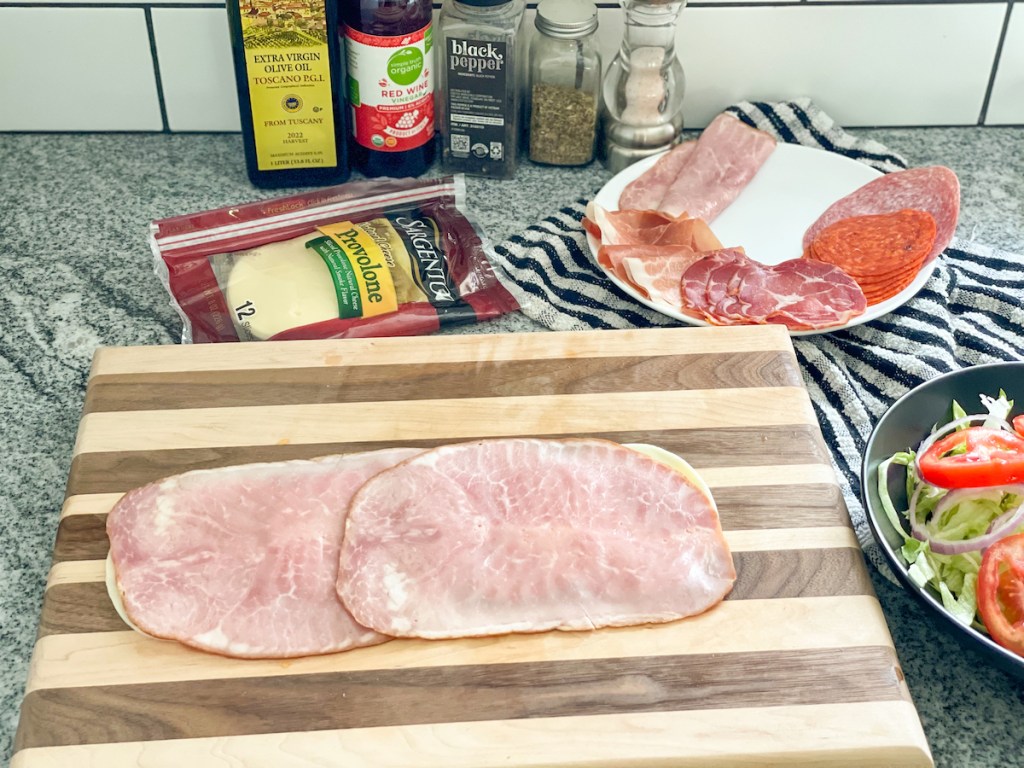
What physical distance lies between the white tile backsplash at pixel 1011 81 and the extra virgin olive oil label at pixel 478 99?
29.1 inches

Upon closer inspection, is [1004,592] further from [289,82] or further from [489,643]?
[289,82]

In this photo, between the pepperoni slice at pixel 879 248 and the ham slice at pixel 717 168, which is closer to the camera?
the pepperoni slice at pixel 879 248

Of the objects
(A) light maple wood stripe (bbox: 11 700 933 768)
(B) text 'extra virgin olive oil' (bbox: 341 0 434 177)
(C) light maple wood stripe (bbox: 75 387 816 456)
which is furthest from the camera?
(B) text 'extra virgin olive oil' (bbox: 341 0 434 177)

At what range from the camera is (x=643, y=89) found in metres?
1.44

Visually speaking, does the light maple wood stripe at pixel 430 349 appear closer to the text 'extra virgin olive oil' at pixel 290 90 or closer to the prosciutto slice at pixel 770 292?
the prosciutto slice at pixel 770 292

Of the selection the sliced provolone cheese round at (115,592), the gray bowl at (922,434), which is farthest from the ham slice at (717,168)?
the sliced provolone cheese round at (115,592)

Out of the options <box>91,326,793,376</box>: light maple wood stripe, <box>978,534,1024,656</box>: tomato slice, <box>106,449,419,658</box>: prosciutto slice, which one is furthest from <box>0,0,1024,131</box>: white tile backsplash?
<box>978,534,1024,656</box>: tomato slice

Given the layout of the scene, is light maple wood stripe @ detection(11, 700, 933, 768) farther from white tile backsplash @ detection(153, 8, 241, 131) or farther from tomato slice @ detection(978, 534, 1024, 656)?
white tile backsplash @ detection(153, 8, 241, 131)

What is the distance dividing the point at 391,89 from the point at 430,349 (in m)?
0.40

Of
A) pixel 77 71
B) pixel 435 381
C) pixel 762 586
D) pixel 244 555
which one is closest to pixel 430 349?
pixel 435 381

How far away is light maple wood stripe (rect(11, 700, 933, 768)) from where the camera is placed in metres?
0.81

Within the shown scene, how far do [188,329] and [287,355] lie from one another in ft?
0.56

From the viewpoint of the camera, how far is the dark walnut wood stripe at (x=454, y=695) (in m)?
0.83

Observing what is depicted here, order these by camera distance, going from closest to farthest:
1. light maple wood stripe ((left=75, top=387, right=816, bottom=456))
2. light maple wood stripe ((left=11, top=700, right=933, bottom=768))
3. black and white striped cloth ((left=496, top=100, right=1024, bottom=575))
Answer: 1. light maple wood stripe ((left=11, top=700, right=933, bottom=768))
2. light maple wood stripe ((left=75, top=387, right=816, bottom=456))
3. black and white striped cloth ((left=496, top=100, right=1024, bottom=575))
